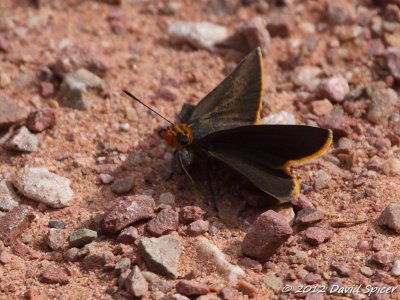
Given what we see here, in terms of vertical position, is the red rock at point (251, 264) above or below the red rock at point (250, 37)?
below

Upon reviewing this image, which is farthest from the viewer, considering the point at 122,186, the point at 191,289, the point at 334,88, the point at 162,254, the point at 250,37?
the point at 250,37

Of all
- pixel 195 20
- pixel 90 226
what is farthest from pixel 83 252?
pixel 195 20

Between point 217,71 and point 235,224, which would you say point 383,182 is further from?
point 217,71

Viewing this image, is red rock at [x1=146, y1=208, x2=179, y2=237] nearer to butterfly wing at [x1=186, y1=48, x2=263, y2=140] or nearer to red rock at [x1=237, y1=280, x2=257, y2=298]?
red rock at [x1=237, y1=280, x2=257, y2=298]

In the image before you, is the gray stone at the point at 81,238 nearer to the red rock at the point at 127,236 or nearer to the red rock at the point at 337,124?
the red rock at the point at 127,236

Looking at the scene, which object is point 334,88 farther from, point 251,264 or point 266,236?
point 251,264

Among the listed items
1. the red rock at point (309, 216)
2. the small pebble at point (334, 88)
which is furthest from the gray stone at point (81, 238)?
the small pebble at point (334, 88)

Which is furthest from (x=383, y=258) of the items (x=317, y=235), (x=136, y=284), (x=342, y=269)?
(x=136, y=284)
